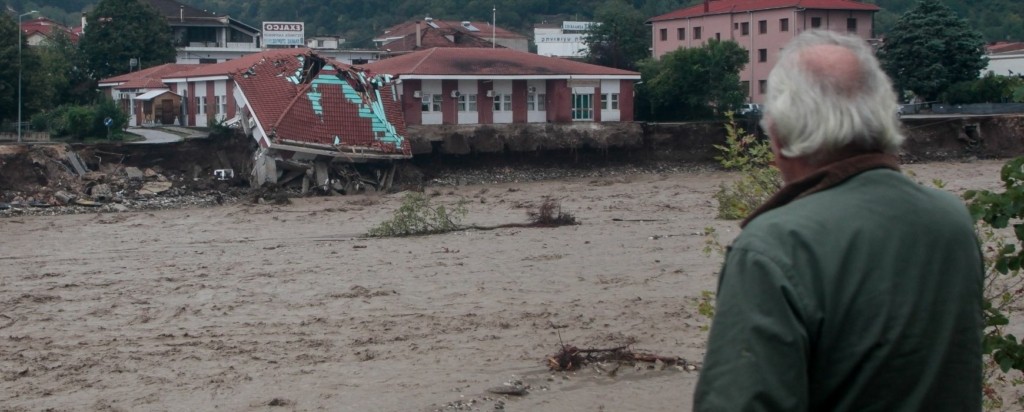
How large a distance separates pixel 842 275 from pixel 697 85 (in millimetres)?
46670

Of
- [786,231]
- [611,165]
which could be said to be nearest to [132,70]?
[611,165]

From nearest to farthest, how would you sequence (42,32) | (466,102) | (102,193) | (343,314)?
(343,314) < (102,193) < (466,102) < (42,32)

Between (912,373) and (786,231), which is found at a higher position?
(786,231)

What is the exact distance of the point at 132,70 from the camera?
61.0 metres

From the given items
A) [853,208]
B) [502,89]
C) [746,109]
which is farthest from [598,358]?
[746,109]

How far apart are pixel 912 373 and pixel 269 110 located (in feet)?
120

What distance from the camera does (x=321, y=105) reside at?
129ft

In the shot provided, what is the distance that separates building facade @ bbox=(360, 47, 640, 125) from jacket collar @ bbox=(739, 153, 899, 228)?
39659 mm

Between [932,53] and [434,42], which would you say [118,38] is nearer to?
[434,42]

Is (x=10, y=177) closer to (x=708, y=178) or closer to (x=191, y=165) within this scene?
(x=191, y=165)

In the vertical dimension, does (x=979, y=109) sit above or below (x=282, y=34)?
below

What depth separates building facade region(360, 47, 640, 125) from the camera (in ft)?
140

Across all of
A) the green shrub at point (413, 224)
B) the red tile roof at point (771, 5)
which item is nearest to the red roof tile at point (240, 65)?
the green shrub at point (413, 224)

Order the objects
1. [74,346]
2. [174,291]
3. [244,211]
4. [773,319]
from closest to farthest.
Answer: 1. [773,319]
2. [74,346]
3. [174,291]
4. [244,211]
